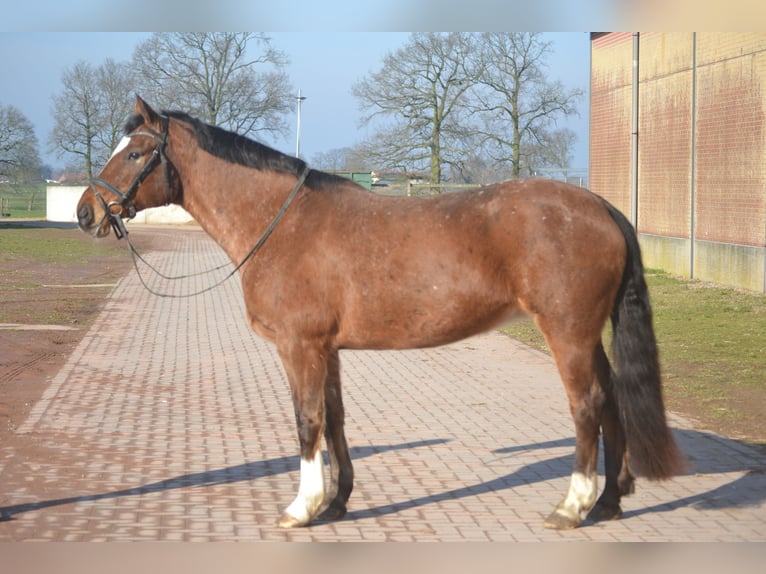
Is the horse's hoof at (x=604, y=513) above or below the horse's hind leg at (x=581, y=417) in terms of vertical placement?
below

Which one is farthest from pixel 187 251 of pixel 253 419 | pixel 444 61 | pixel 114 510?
pixel 114 510

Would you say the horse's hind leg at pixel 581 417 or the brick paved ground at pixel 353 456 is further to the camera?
the brick paved ground at pixel 353 456

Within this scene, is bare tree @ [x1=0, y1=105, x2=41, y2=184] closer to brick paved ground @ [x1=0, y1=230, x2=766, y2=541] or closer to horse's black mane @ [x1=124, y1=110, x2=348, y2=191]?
brick paved ground @ [x1=0, y1=230, x2=766, y2=541]

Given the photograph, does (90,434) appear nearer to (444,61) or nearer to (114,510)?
(114,510)

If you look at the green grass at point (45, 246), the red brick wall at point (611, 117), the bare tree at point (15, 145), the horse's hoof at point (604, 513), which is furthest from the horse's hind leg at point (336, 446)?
the bare tree at point (15, 145)

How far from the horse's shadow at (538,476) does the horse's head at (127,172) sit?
1.81 m

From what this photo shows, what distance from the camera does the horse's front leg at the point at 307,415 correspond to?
226 inches

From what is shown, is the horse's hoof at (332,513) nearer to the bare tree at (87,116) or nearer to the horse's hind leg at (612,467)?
the horse's hind leg at (612,467)

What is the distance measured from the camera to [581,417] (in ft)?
18.5

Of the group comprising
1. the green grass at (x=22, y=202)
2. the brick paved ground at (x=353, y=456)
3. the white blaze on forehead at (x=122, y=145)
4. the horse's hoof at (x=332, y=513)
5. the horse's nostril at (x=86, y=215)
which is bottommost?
the brick paved ground at (x=353, y=456)

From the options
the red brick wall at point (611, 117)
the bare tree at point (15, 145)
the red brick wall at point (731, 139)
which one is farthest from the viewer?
the bare tree at point (15, 145)

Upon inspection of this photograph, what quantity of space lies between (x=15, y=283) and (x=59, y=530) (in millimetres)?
18508

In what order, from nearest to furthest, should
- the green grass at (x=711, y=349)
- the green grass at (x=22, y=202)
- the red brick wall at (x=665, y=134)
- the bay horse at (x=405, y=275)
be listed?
the bay horse at (x=405, y=275) → the green grass at (x=711, y=349) → the red brick wall at (x=665, y=134) → the green grass at (x=22, y=202)

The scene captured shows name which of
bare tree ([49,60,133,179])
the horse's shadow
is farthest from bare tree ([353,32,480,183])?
the horse's shadow
